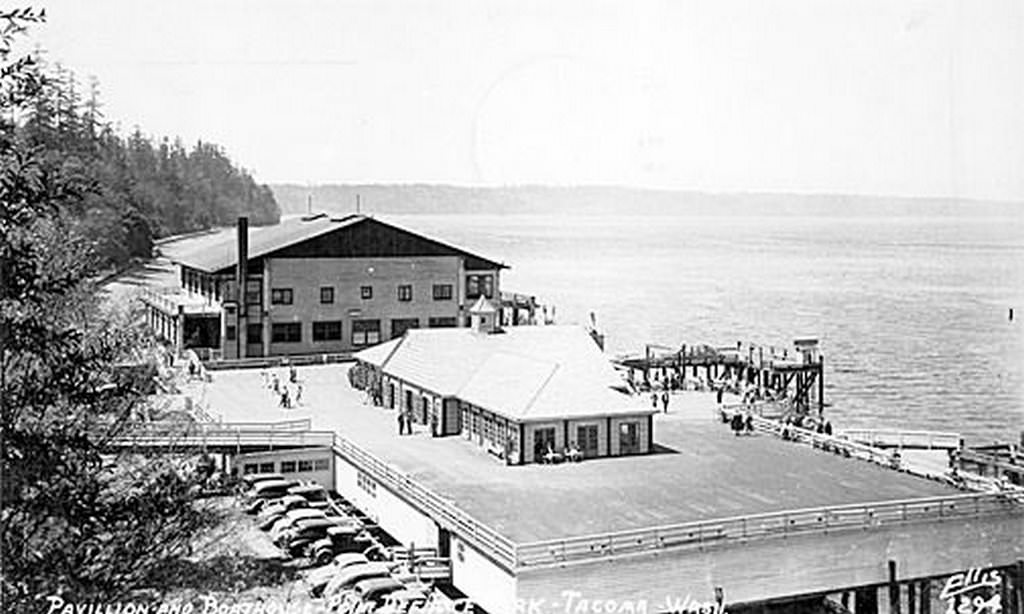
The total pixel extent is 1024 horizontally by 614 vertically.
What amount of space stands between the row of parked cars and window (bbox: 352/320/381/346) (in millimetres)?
11825

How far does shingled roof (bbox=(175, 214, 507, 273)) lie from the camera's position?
30.0 metres

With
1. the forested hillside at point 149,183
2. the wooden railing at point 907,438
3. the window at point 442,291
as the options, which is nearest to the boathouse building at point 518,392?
the wooden railing at point 907,438

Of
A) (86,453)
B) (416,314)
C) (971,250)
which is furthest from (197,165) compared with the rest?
(86,453)

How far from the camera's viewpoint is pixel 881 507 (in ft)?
46.9

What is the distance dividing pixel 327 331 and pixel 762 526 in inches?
712

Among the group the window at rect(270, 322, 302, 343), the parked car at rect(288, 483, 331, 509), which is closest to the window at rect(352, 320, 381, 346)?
the window at rect(270, 322, 302, 343)

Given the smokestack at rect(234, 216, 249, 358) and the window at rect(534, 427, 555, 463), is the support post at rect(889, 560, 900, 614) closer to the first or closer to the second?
the window at rect(534, 427, 555, 463)

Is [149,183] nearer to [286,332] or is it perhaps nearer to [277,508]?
[286,332]

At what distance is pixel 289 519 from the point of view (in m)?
15.7

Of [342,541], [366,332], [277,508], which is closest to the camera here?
[342,541]

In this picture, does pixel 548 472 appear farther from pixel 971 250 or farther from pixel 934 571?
pixel 971 250

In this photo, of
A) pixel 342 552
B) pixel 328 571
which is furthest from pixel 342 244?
pixel 328 571

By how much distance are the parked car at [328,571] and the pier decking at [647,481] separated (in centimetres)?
139

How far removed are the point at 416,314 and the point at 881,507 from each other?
1792 centimetres
